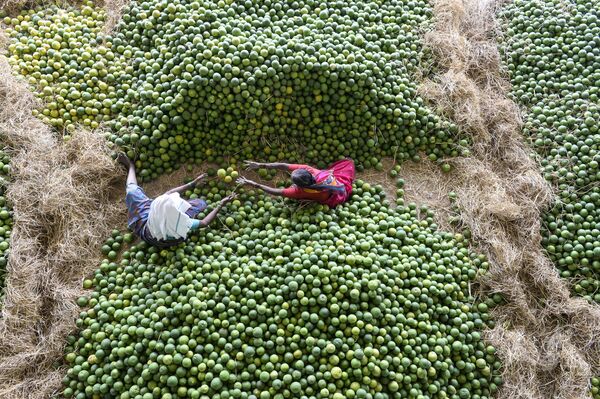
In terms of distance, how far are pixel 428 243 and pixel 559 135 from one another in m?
1.83

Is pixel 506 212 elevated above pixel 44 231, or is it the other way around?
pixel 506 212

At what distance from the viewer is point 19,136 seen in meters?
4.49

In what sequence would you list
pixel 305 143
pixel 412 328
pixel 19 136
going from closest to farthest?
1. pixel 412 328
2. pixel 19 136
3. pixel 305 143

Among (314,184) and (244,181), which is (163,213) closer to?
(244,181)

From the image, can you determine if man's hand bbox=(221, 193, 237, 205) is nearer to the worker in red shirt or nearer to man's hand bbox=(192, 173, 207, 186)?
the worker in red shirt

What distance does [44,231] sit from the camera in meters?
4.36

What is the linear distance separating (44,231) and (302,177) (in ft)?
7.85

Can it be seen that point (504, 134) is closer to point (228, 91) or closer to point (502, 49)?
point (502, 49)

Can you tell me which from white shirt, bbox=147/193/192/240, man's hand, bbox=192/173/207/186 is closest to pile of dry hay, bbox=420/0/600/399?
man's hand, bbox=192/173/207/186

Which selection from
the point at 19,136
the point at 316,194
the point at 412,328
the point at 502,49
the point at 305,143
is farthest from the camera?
the point at 502,49

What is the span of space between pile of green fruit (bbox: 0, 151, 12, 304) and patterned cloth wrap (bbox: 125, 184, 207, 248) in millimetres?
1010

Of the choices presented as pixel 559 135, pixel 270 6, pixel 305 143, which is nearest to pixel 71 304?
pixel 305 143

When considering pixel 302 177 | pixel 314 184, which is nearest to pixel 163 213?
pixel 302 177

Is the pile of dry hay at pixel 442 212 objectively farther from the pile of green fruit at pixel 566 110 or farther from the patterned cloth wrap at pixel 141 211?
the patterned cloth wrap at pixel 141 211
